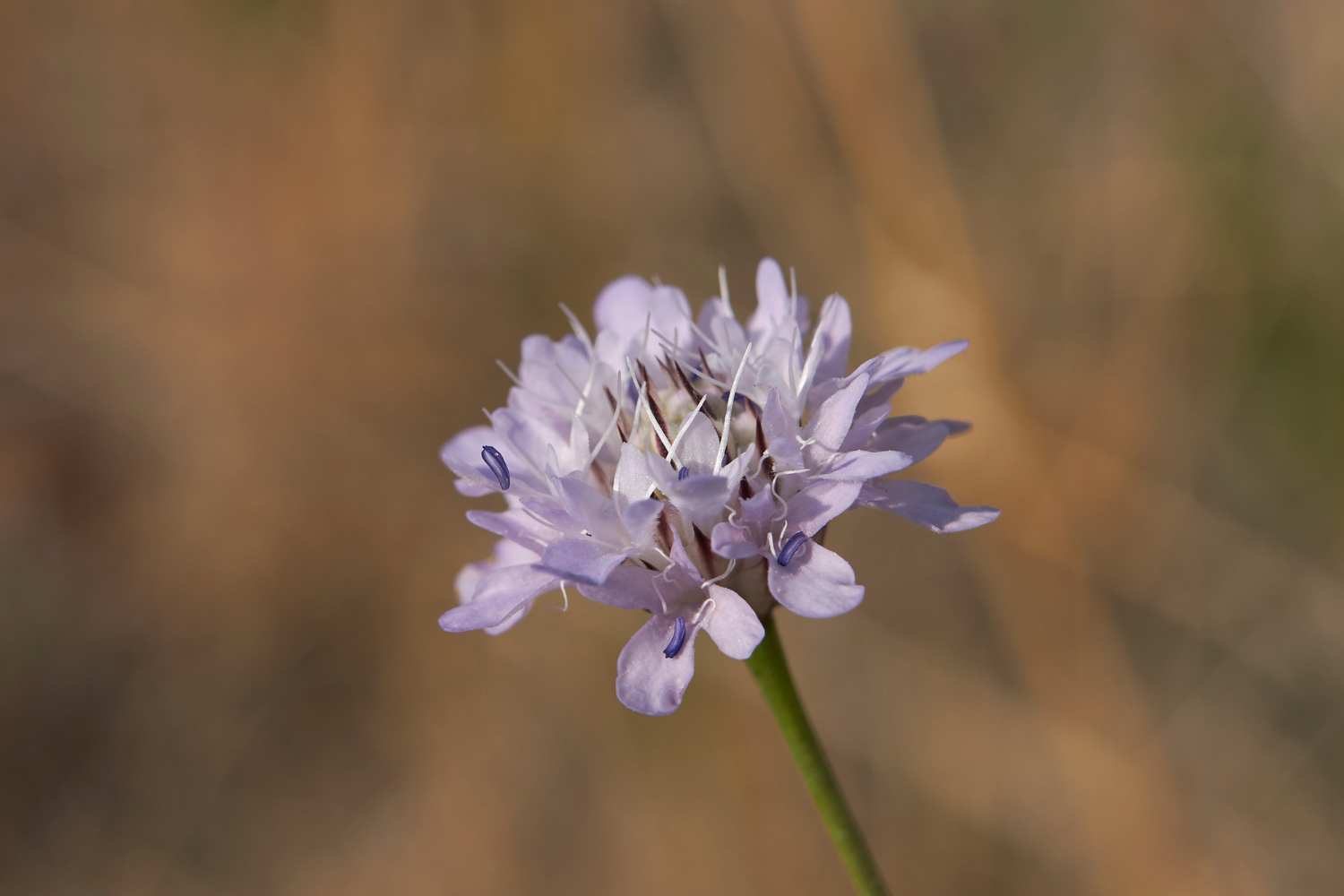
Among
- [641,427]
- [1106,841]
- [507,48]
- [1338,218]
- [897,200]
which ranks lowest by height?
[1106,841]

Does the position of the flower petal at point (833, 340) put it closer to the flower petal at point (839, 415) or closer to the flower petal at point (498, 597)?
the flower petal at point (839, 415)

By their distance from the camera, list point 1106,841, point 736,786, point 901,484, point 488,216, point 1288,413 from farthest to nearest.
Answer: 1. point 488,216
2. point 736,786
3. point 1288,413
4. point 1106,841
5. point 901,484

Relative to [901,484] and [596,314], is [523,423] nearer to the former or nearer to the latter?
[596,314]

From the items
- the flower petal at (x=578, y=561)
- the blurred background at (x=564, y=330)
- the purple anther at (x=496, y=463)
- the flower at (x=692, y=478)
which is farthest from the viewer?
the blurred background at (x=564, y=330)

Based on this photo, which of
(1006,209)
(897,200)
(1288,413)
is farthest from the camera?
(1006,209)

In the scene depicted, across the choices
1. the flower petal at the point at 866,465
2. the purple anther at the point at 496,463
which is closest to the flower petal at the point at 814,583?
the flower petal at the point at 866,465

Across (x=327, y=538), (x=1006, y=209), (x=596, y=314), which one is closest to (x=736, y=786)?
(x=327, y=538)


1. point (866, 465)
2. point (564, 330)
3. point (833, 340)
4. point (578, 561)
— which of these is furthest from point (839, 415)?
point (564, 330)

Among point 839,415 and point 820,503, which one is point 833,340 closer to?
point 839,415
